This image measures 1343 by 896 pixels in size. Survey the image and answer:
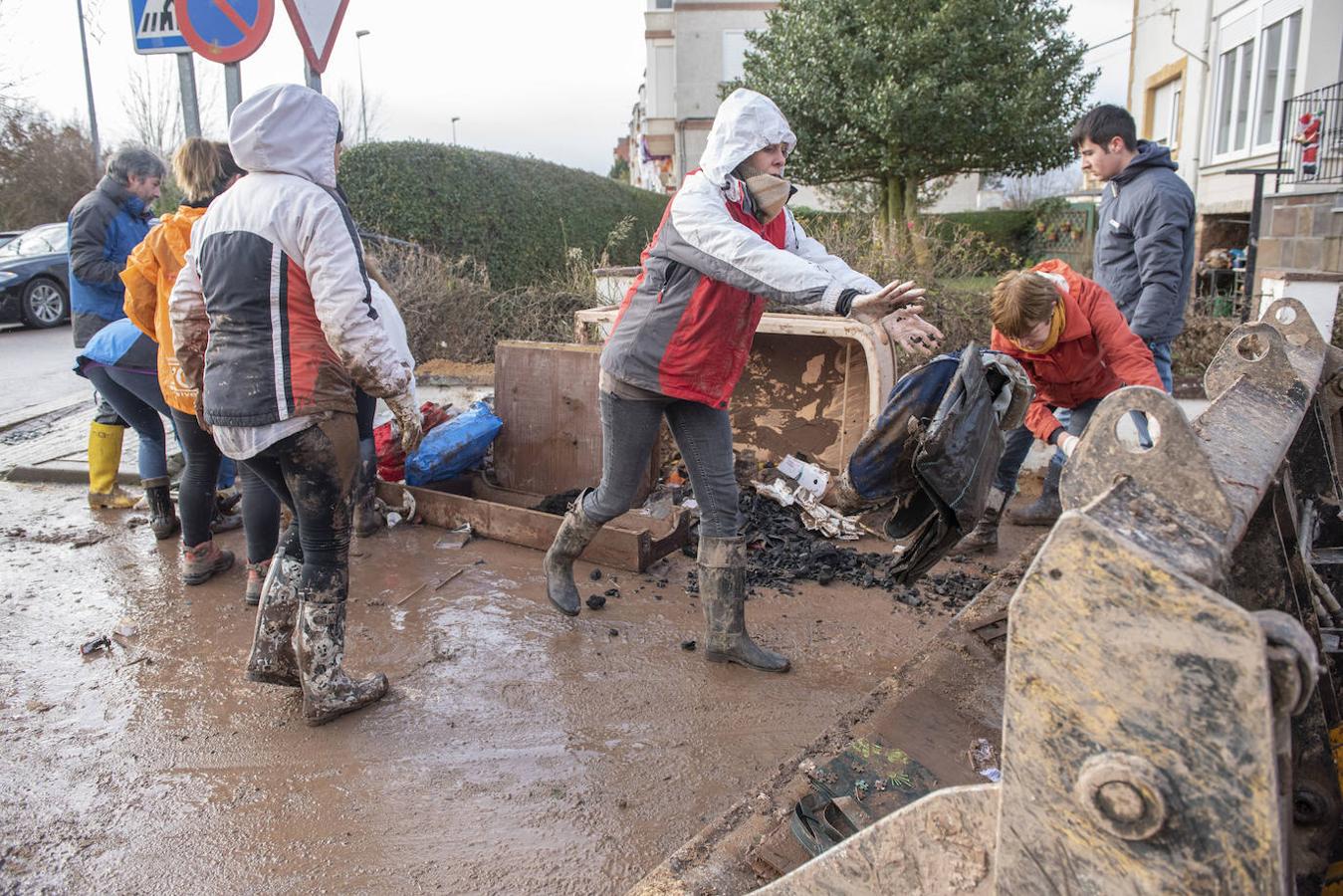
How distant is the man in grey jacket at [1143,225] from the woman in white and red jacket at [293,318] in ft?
11.6

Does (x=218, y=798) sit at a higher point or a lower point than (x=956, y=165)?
lower

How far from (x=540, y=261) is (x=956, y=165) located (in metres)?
7.81

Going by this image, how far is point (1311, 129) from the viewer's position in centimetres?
1173

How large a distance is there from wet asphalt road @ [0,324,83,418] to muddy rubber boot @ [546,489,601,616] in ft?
23.2

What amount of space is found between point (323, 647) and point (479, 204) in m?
10.6

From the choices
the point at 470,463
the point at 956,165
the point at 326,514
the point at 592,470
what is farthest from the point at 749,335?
the point at 956,165

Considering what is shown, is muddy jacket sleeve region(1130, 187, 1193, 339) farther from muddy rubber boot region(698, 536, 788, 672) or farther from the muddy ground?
muddy rubber boot region(698, 536, 788, 672)

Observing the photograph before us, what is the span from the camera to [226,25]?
15.4ft

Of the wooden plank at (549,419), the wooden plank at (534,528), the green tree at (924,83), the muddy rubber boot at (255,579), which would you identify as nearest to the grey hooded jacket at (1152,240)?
the wooden plank at (534,528)

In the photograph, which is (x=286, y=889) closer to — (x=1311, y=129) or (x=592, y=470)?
(x=592, y=470)

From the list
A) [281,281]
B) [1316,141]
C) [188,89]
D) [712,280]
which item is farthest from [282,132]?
[1316,141]

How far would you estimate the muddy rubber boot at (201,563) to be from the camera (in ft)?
15.0

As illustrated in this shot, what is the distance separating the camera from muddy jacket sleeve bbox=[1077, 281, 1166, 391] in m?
3.94

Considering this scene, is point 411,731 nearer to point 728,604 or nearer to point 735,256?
point 728,604
